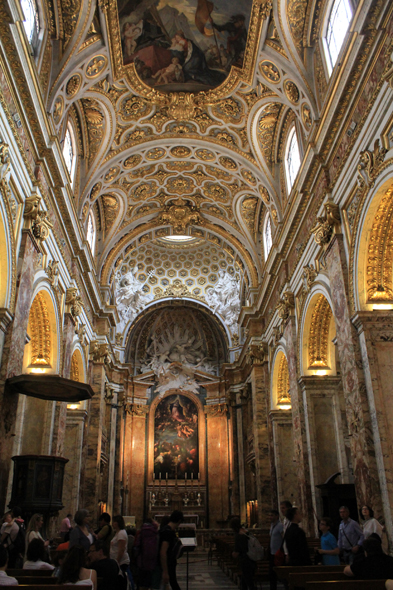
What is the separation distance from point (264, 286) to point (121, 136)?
755cm

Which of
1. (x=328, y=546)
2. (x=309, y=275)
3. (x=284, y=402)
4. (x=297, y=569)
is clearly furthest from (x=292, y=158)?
(x=297, y=569)

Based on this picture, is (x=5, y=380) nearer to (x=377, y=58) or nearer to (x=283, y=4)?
(x=377, y=58)

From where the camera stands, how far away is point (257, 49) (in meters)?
14.2

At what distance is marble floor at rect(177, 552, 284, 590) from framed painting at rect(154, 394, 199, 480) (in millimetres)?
11049

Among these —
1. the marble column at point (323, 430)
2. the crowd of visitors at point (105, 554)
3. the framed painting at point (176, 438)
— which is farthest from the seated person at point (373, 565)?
the framed painting at point (176, 438)

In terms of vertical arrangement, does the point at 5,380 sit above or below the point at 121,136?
below

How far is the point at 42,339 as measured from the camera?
13.7 m

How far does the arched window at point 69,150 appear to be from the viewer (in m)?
15.5

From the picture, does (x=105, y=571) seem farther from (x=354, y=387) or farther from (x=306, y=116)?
(x=306, y=116)

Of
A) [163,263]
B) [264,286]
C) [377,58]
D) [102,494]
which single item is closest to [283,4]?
[377,58]

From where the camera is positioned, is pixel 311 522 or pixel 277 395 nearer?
pixel 311 522

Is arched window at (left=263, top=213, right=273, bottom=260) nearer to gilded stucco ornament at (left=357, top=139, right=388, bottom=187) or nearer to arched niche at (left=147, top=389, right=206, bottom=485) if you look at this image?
gilded stucco ornament at (left=357, top=139, right=388, bottom=187)

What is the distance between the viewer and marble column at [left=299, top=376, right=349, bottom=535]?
43.3 feet

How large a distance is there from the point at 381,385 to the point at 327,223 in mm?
3963
